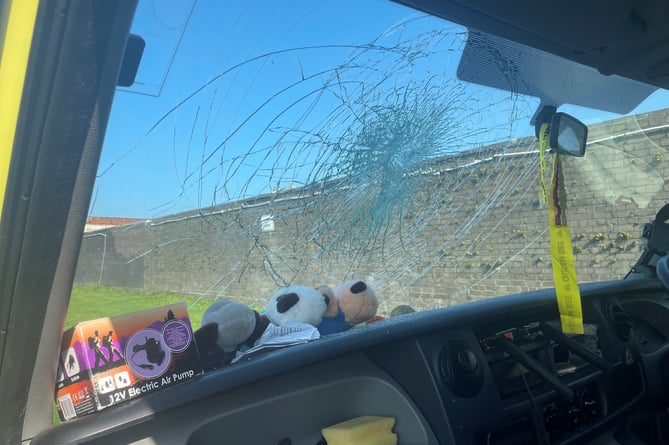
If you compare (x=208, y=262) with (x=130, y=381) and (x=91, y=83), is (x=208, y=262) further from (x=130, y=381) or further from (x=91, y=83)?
(x=91, y=83)

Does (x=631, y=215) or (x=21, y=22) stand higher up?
(x=21, y=22)

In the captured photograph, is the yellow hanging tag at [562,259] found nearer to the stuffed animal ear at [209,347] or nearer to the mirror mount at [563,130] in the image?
the mirror mount at [563,130]

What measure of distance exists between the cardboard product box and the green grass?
0.03 m

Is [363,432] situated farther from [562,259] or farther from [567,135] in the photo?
[567,135]

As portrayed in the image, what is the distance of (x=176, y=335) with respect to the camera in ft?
4.61

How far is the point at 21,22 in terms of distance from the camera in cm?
103

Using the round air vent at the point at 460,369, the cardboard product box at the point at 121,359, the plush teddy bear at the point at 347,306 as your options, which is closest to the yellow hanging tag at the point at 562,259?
the round air vent at the point at 460,369

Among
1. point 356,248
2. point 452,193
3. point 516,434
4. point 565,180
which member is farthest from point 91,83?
point 565,180

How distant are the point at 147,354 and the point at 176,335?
0.29 ft

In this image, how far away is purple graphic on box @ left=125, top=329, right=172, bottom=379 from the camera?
1329 millimetres

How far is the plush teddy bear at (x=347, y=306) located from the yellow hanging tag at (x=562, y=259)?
2.58ft

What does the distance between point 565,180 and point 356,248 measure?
3.57ft

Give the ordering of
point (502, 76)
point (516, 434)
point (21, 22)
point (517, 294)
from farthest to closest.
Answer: point (517, 294)
point (502, 76)
point (516, 434)
point (21, 22)

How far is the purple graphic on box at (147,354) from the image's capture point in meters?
1.33
